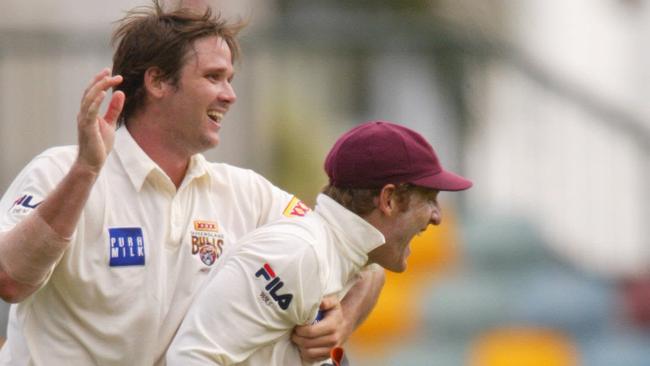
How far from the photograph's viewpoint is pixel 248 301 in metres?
4.40

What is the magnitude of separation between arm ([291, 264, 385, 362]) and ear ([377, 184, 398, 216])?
0.29 metres

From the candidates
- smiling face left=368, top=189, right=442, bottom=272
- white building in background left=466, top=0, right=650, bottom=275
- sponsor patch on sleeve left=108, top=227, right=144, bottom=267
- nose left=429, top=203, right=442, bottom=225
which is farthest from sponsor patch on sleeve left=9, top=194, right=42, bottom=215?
white building in background left=466, top=0, right=650, bottom=275

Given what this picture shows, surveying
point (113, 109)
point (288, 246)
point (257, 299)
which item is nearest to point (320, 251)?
point (288, 246)

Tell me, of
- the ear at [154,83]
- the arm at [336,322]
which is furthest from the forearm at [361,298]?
the ear at [154,83]

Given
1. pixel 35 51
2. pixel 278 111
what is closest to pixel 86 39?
pixel 35 51

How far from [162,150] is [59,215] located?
62 centimetres

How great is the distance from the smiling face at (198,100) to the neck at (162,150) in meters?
0.02

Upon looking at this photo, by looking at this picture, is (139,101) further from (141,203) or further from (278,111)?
(278,111)

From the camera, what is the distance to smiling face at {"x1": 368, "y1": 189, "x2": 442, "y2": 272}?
4746mm

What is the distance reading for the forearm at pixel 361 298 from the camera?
16.4 ft

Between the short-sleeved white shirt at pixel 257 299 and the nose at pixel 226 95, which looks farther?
the nose at pixel 226 95

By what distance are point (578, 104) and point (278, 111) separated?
202cm

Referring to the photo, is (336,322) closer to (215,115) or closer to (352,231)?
(352,231)

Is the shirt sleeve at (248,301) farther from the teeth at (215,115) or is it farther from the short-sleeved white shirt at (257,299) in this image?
the teeth at (215,115)
